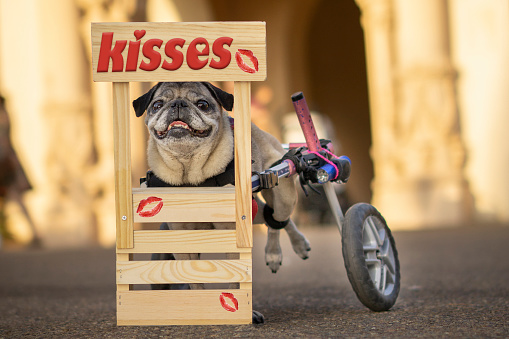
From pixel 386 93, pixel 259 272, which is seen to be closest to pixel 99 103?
pixel 386 93

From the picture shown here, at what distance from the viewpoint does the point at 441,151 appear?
9961mm

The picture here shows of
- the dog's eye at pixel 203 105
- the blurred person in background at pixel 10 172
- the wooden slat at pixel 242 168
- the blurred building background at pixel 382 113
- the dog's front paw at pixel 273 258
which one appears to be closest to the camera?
the wooden slat at pixel 242 168

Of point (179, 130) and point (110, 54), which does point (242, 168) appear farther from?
point (110, 54)

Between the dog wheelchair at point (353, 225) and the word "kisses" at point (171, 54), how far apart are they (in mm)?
474

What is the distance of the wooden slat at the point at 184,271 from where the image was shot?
2674mm

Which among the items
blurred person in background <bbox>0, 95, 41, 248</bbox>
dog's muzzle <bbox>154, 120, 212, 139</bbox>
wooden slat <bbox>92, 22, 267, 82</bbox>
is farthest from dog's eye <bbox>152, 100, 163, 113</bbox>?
blurred person in background <bbox>0, 95, 41, 248</bbox>

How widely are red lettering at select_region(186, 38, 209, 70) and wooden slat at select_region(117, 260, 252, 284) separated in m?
0.74

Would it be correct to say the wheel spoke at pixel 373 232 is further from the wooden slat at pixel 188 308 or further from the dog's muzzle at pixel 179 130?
the dog's muzzle at pixel 179 130

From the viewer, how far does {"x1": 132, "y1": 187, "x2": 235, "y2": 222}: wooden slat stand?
2682mm

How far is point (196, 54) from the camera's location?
103 inches

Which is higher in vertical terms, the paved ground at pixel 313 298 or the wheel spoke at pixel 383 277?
the wheel spoke at pixel 383 277

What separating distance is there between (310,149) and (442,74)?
24.2 ft

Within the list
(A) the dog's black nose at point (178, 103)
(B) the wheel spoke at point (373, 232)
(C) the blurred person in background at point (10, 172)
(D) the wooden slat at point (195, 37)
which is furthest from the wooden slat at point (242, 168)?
(C) the blurred person in background at point (10, 172)

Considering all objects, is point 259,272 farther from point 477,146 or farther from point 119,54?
point 477,146
